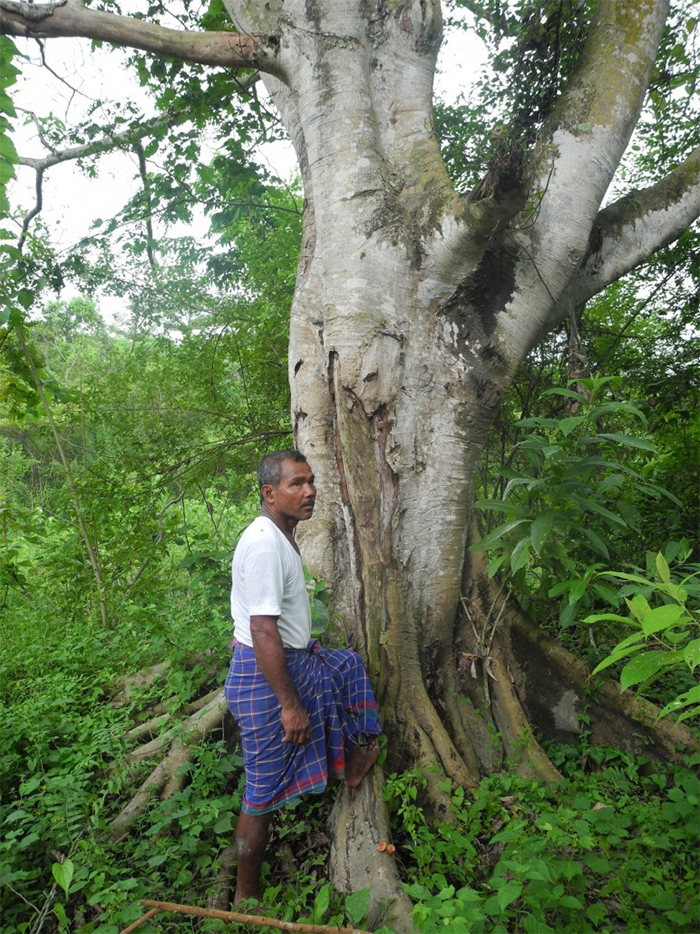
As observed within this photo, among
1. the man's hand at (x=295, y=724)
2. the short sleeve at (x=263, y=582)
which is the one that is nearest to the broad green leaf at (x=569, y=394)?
the short sleeve at (x=263, y=582)

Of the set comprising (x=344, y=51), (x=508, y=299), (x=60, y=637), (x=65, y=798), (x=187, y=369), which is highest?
(x=344, y=51)

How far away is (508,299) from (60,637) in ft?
12.3

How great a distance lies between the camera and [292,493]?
8.86 feet

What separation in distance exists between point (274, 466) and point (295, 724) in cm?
100

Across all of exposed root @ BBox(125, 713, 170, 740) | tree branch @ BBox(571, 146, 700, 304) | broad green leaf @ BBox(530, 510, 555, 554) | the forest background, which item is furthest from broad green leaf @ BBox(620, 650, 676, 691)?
tree branch @ BBox(571, 146, 700, 304)

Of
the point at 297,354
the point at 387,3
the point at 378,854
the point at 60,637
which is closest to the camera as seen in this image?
the point at 378,854

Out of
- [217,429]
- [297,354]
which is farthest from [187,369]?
[297,354]

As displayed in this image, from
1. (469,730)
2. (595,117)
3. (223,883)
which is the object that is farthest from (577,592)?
(595,117)

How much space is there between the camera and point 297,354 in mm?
3602

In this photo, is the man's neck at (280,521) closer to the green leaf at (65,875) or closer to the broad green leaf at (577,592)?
the broad green leaf at (577,592)

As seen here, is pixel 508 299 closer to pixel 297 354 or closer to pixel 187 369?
pixel 297 354

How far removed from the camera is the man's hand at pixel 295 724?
2.48 metres

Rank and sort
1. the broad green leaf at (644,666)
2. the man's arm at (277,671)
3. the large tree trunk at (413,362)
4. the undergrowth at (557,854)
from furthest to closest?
the large tree trunk at (413,362) → the man's arm at (277,671) → the undergrowth at (557,854) → the broad green leaf at (644,666)

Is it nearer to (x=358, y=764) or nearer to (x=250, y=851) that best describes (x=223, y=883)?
(x=250, y=851)
